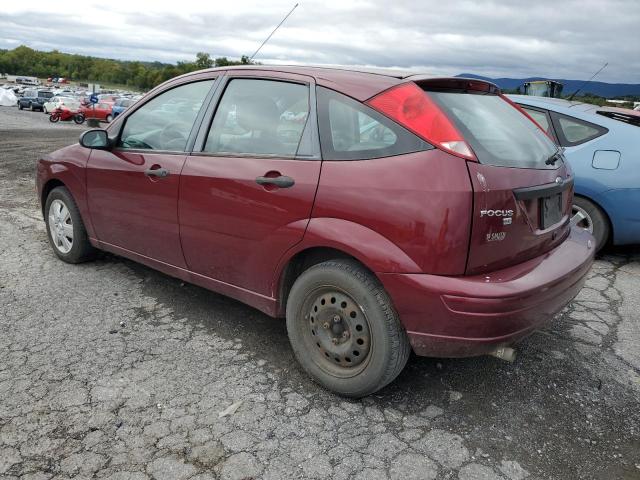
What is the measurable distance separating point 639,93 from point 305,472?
21.2 feet

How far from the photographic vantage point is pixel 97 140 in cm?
395

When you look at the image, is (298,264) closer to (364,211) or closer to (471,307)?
(364,211)

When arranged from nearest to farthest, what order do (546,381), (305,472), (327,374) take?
(305,472)
(327,374)
(546,381)

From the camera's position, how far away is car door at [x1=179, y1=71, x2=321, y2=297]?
280 centimetres

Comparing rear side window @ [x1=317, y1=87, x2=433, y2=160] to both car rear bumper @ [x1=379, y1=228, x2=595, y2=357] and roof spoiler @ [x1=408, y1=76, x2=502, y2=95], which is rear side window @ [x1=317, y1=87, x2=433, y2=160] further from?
car rear bumper @ [x1=379, y1=228, x2=595, y2=357]

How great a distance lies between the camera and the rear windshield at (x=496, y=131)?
256 cm

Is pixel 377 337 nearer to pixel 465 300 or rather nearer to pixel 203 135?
pixel 465 300

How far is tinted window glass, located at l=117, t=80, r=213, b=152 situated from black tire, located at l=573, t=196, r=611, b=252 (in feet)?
11.7

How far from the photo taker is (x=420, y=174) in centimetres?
241

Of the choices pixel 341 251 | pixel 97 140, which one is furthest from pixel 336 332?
pixel 97 140

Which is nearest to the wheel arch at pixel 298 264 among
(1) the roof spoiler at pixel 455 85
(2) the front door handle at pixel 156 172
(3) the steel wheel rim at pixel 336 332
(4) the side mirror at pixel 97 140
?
(3) the steel wheel rim at pixel 336 332

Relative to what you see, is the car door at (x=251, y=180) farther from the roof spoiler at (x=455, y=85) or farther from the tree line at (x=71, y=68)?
the tree line at (x=71, y=68)

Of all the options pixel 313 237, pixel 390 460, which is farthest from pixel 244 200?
pixel 390 460

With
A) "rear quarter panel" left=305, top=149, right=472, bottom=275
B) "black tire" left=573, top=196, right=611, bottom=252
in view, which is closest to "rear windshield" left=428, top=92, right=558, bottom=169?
"rear quarter panel" left=305, top=149, right=472, bottom=275
